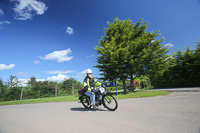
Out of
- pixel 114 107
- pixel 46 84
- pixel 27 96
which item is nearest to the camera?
pixel 114 107

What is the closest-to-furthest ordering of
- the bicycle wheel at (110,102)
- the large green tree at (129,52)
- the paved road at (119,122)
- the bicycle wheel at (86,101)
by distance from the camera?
the paved road at (119,122) → the bicycle wheel at (110,102) → the bicycle wheel at (86,101) → the large green tree at (129,52)

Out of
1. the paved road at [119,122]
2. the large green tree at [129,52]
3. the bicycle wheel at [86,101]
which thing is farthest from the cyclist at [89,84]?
the large green tree at [129,52]

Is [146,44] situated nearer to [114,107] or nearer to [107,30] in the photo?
[107,30]

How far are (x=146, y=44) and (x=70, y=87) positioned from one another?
54.8 ft

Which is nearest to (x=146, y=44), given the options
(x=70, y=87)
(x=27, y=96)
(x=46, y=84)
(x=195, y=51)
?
(x=195, y=51)

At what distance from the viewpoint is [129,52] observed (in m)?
12.3

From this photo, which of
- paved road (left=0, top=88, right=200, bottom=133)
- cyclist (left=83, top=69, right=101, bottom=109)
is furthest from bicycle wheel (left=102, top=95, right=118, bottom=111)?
cyclist (left=83, top=69, right=101, bottom=109)

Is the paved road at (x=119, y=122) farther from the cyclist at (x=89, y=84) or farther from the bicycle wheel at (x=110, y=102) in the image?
the cyclist at (x=89, y=84)

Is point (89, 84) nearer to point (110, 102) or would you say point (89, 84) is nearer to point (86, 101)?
point (86, 101)

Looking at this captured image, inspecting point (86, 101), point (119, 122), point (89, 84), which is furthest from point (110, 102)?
point (119, 122)

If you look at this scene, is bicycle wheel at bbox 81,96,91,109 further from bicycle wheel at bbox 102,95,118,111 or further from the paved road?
the paved road

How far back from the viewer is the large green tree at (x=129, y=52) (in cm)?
1223

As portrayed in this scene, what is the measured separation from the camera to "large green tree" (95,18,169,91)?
40.1 feet

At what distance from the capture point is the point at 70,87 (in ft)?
71.6
